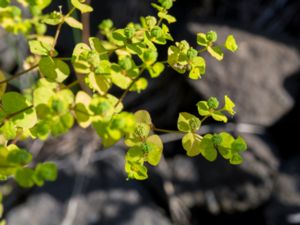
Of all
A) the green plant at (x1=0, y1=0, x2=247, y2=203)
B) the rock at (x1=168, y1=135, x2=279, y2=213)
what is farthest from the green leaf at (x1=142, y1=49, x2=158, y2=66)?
the rock at (x1=168, y1=135, x2=279, y2=213)

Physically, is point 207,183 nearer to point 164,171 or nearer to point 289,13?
point 164,171

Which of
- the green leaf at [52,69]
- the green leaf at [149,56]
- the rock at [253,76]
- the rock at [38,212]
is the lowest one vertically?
the rock at [38,212]

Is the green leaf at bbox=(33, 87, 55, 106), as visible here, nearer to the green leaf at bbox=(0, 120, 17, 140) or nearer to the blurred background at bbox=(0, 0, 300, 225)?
the green leaf at bbox=(0, 120, 17, 140)

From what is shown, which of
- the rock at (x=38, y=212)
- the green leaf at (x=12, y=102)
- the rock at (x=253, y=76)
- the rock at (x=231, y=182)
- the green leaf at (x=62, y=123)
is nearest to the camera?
the green leaf at (x=62, y=123)

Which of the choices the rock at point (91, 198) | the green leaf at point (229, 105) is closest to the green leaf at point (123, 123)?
the green leaf at point (229, 105)

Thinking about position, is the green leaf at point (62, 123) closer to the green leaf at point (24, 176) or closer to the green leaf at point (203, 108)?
the green leaf at point (24, 176)

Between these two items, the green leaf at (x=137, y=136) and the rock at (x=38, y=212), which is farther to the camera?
the rock at (x=38, y=212)

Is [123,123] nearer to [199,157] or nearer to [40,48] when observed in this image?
[40,48]
